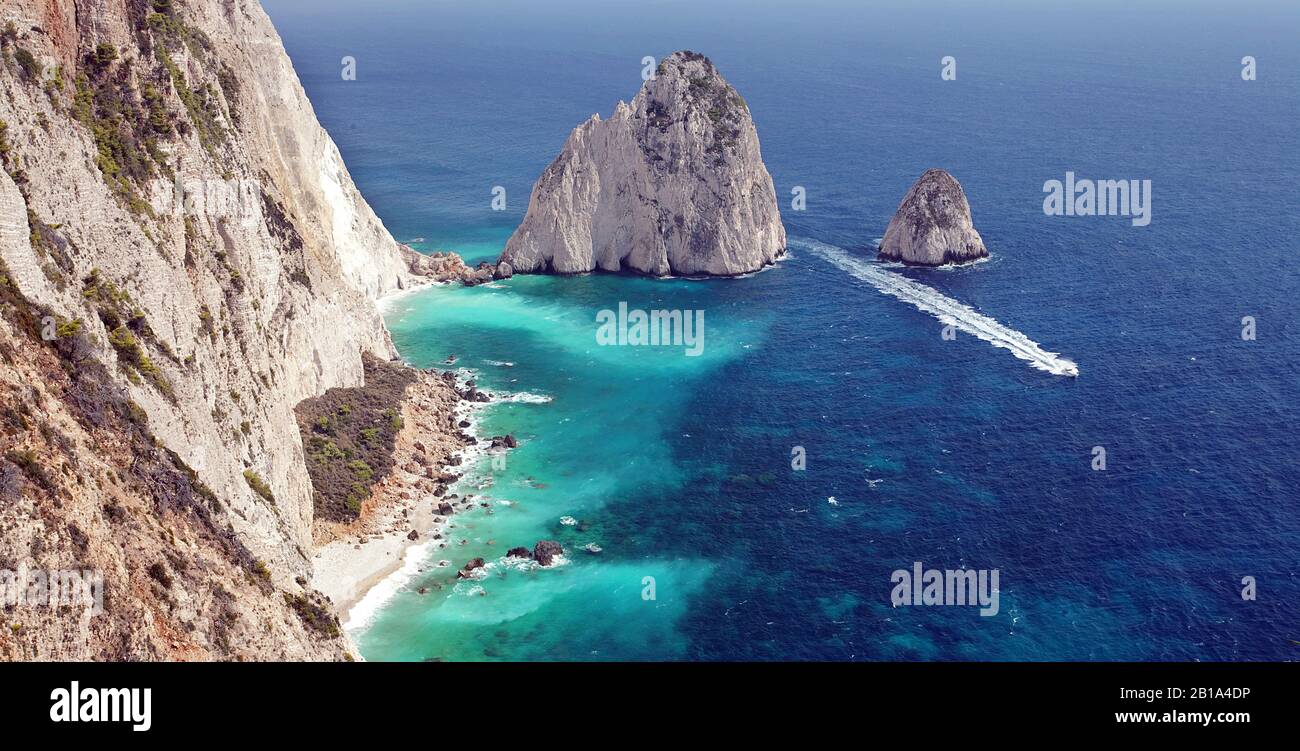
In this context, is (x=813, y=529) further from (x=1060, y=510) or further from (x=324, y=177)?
(x=324, y=177)

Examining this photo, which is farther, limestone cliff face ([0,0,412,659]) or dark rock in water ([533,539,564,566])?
dark rock in water ([533,539,564,566])

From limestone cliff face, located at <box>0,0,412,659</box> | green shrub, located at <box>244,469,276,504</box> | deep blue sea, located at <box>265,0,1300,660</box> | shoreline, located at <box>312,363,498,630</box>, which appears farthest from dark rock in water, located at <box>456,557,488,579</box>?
green shrub, located at <box>244,469,276,504</box>

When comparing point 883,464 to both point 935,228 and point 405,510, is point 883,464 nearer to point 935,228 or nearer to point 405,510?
point 405,510

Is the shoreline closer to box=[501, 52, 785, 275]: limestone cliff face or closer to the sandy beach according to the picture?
the sandy beach

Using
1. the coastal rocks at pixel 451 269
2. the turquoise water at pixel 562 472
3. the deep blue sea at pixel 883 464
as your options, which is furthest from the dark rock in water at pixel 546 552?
the coastal rocks at pixel 451 269
